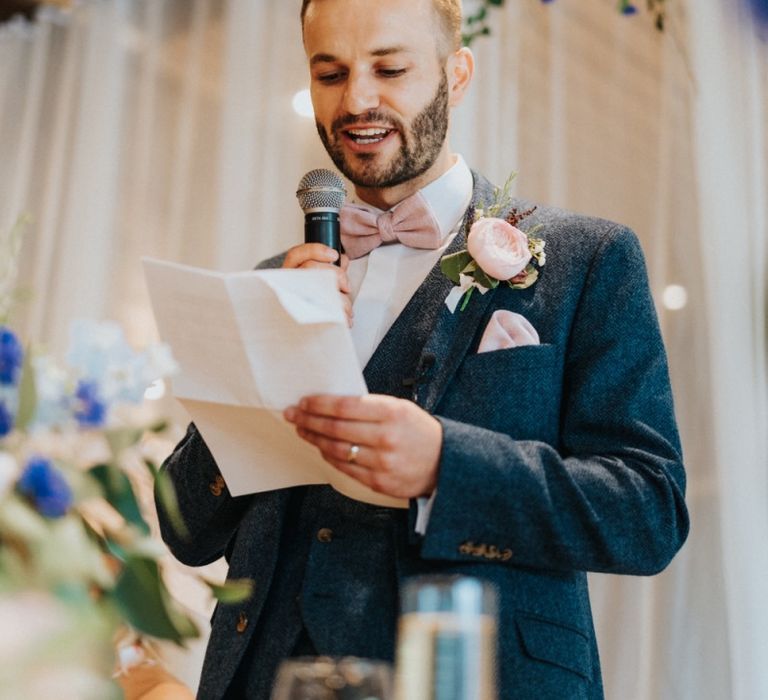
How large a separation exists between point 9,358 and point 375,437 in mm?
468

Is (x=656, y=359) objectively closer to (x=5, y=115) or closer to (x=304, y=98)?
(x=304, y=98)

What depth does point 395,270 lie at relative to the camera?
5.34 ft

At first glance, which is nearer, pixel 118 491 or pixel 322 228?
pixel 118 491

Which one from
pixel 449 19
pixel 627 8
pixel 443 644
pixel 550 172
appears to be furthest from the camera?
pixel 550 172

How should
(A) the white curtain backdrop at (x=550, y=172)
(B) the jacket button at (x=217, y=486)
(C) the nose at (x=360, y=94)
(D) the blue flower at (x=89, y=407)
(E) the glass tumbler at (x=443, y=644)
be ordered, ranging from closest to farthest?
(E) the glass tumbler at (x=443, y=644)
(D) the blue flower at (x=89, y=407)
(B) the jacket button at (x=217, y=486)
(C) the nose at (x=360, y=94)
(A) the white curtain backdrop at (x=550, y=172)

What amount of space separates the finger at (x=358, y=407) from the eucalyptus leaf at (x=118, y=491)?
344 mm

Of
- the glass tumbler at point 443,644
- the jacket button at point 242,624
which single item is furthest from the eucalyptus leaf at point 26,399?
the jacket button at point 242,624

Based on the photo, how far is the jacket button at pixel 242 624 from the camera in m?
1.37

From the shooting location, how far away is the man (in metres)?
1.24

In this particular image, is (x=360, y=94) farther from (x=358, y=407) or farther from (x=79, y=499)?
(x=79, y=499)

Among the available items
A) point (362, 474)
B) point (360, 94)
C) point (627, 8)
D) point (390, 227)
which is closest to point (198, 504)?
point (362, 474)

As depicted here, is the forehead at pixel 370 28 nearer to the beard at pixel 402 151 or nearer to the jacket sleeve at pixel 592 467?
the beard at pixel 402 151

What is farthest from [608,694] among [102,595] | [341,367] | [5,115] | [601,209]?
[5,115]

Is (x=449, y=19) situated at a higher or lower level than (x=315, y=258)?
higher
